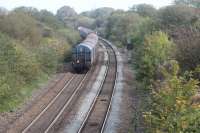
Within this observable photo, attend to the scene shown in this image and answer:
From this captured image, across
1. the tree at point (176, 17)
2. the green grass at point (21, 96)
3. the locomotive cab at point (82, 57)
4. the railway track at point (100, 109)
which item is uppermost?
the tree at point (176, 17)

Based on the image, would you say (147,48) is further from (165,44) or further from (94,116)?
(94,116)

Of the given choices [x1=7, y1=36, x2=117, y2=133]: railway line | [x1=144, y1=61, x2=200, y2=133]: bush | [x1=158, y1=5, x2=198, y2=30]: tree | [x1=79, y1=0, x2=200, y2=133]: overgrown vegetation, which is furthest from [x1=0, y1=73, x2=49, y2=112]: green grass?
[x1=158, y1=5, x2=198, y2=30]: tree

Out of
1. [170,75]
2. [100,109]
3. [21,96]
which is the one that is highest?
[170,75]

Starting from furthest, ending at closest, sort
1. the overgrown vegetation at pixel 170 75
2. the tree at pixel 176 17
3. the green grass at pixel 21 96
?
the tree at pixel 176 17 → the green grass at pixel 21 96 → the overgrown vegetation at pixel 170 75

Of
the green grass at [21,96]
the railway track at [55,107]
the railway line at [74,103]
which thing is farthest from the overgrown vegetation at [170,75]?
the green grass at [21,96]

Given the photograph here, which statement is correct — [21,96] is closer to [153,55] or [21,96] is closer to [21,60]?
[21,60]

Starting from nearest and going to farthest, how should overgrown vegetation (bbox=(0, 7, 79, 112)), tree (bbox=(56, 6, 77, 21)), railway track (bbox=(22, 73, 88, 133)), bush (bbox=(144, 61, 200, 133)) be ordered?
1. bush (bbox=(144, 61, 200, 133))
2. railway track (bbox=(22, 73, 88, 133))
3. overgrown vegetation (bbox=(0, 7, 79, 112))
4. tree (bbox=(56, 6, 77, 21))

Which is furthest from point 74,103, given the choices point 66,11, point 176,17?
point 66,11

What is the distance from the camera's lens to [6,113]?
26.8m

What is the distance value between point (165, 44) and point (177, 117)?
20.9 meters

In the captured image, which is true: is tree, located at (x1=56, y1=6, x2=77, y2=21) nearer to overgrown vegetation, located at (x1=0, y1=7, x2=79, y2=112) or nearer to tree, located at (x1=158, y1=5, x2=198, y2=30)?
tree, located at (x1=158, y1=5, x2=198, y2=30)

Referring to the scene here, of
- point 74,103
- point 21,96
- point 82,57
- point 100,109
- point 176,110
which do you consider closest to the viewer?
point 176,110

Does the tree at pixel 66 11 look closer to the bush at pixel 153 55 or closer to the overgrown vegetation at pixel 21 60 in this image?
the overgrown vegetation at pixel 21 60

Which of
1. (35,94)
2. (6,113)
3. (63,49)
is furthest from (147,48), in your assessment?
(63,49)
